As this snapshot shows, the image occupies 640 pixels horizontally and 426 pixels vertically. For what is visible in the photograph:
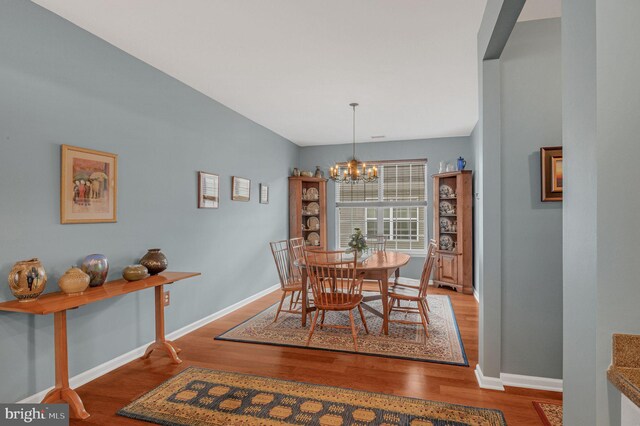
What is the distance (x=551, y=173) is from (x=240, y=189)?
3.69 metres

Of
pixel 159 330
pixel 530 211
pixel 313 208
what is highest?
pixel 313 208

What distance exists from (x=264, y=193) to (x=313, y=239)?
5.28ft

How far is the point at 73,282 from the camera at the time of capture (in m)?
2.23

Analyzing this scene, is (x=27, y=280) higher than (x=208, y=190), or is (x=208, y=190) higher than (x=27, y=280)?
(x=208, y=190)

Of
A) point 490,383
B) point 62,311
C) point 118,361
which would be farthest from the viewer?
point 118,361

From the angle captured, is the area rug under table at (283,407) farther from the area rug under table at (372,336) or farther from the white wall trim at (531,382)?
the area rug under table at (372,336)

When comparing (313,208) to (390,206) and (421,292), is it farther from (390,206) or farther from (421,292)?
(421,292)

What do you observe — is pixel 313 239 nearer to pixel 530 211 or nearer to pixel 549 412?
pixel 530 211

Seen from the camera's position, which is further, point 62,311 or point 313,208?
point 313,208

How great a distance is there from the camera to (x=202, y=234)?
393 cm

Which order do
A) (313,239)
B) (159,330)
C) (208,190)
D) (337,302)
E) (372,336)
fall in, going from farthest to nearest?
(313,239)
(208,190)
(372,336)
(337,302)
(159,330)

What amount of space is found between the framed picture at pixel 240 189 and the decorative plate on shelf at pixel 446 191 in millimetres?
3427

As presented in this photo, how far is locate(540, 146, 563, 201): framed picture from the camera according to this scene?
2.33m

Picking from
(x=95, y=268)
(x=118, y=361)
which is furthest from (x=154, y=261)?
(x=118, y=361)
